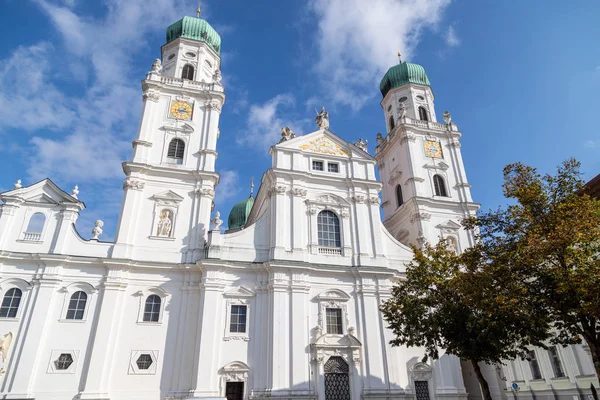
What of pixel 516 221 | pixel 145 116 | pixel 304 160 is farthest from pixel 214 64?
pixel 516 221

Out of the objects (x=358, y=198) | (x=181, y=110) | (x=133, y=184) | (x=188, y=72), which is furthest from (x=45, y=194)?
(x=358, y=198)

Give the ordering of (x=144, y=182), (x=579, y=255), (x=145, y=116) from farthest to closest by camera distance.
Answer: (x=145, y=116) < (x=144, y=182) < (x=579, y=255)

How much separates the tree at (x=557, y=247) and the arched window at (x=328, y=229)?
11.0 metres

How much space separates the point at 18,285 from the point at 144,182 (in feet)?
26.0

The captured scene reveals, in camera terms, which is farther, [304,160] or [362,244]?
[304,160]

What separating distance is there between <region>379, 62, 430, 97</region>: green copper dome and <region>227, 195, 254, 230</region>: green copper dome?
53.3 ft

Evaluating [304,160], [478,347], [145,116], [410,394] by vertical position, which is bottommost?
[410,394]

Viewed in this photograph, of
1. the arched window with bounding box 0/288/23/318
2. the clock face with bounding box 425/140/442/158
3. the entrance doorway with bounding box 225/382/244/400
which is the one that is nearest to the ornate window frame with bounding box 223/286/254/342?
the entrance doorway with bounding box 225/382/244/400

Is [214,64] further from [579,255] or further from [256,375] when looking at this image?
[579,255]

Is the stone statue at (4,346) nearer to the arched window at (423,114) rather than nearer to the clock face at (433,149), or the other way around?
the clock face at (433,149)

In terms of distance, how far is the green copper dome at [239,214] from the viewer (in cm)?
3806

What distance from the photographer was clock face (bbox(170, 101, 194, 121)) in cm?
2661

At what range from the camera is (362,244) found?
78.7 ft

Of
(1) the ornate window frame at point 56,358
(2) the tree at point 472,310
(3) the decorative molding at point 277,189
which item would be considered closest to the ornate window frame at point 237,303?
(3) the decorative molding at point 277,189
